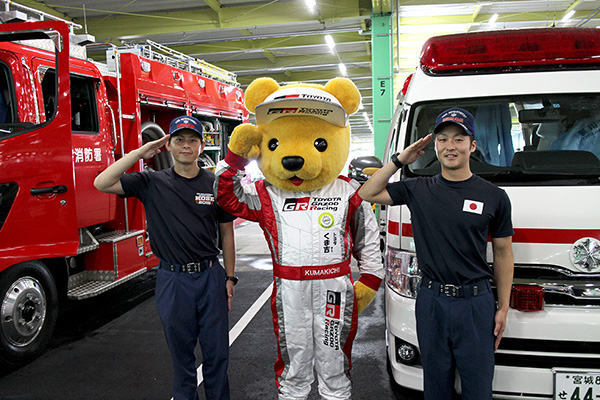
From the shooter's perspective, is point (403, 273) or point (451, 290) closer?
point (451, 290)

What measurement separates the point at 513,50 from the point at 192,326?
2.63 meters

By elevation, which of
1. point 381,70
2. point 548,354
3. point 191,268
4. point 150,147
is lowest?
point 548,354

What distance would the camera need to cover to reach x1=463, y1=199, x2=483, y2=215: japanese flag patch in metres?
2.06

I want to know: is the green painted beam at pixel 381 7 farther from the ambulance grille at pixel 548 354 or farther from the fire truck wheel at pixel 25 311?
the ambulance grille at pixel 548 354

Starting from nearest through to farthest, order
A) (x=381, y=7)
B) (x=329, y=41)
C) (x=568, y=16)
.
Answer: (x=381, y=7) < (x=568, y=16) < (x=329, y=41)

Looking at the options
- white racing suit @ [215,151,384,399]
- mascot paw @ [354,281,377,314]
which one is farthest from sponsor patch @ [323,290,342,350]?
mascot paw @ [354,281,377,314]

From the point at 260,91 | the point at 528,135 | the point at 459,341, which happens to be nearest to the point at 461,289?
the point at 459,341

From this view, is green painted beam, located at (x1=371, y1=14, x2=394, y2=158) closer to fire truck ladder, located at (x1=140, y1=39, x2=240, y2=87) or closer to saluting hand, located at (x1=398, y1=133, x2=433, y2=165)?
fire truck ladder, located at (x1=140, y1=39, x2=240, y2=87)

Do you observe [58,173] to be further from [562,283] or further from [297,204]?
[562,283]

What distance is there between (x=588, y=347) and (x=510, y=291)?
Answer: 514 mm

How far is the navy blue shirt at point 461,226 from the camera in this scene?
2.06 m

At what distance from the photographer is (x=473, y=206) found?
207 cm

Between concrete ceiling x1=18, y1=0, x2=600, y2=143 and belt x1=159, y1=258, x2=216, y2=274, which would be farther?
concrete ceiling x1=18, y1=0, x2=600, y2=143

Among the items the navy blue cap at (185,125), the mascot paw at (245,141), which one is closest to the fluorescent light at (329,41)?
the navy blue cap at (185,125)
